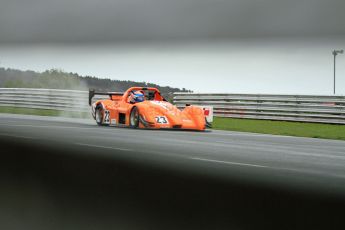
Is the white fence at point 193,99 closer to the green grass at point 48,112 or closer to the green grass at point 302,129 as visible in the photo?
the green grass at point 48,112

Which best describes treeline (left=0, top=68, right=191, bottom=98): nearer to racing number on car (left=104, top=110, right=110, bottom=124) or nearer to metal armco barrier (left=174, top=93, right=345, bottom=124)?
metal armco barrier (left=174, top=93, right=345, bottom=124)

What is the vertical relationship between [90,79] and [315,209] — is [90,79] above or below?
above

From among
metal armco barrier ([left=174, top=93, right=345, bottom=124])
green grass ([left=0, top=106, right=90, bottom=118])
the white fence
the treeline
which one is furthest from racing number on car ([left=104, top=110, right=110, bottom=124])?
the treeline

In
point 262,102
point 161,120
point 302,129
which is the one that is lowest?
point 302,129

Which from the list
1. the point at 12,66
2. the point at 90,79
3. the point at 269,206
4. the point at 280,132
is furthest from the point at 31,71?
the point at 280,132

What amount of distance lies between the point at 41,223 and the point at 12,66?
712mm

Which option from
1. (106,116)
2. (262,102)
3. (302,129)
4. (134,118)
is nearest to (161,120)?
(134,118)

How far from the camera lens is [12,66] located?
2.19 meters

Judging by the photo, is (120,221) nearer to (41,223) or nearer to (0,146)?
(41,223)

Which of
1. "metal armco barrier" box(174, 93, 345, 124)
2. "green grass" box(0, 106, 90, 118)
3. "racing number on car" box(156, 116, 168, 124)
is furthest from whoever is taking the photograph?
"racing number on car" box(156, 116, 168, 124)

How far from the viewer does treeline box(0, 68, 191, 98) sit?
1920mm

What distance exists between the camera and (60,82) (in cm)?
→ 218

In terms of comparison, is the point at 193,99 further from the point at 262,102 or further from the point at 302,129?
the point at 302,129

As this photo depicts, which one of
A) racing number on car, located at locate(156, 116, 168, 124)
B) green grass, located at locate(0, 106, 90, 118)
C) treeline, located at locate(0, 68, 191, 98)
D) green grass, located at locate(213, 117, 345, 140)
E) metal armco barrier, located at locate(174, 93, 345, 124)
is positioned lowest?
green grass, located at locate(213, 117, 345, 140)
